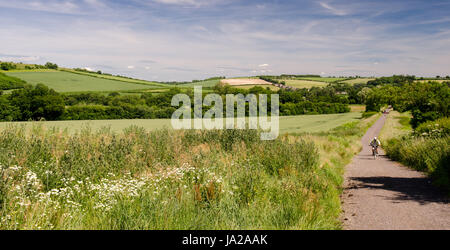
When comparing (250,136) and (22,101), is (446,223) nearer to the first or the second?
(250,136)

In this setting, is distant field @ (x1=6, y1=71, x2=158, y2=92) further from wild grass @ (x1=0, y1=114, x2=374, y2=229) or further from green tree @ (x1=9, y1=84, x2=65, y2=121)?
wild grass @ (x1=0, y1=114, x2=374, y2=229)

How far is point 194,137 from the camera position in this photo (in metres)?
14.9

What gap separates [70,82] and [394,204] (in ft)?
296

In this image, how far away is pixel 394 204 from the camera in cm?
795

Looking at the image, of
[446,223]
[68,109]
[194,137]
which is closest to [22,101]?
[68,109]

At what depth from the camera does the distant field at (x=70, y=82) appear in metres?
75.8

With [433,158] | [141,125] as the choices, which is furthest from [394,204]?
[141,125]

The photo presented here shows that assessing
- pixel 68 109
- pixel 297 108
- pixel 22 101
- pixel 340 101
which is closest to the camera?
pixel 22 101

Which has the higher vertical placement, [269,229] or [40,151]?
[40,151]

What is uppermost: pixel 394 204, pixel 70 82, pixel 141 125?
pixel 70 82

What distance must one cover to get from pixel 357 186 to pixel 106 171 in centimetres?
871

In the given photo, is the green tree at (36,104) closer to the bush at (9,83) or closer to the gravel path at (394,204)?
the bush at (9,83)

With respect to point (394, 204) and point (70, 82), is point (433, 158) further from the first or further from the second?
point (70, 82)
